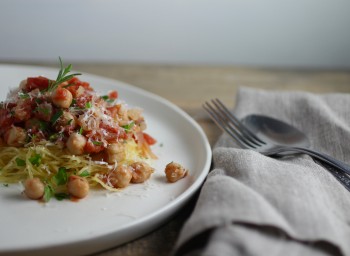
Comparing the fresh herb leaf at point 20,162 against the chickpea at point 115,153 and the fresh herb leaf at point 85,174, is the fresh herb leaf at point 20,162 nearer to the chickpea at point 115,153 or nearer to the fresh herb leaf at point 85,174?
the fresh herb leaf at point 85,174

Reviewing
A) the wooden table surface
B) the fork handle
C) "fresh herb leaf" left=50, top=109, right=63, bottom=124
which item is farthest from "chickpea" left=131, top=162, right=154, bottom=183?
the wooden table surface

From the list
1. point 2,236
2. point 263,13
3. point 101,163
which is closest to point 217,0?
point 263,13

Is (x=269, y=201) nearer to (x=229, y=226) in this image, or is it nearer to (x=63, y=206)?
(x=229, y=226)

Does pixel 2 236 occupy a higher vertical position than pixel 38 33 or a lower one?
higher

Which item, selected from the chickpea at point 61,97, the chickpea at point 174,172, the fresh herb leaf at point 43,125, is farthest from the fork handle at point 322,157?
the fresh herb leaf at point 43,125

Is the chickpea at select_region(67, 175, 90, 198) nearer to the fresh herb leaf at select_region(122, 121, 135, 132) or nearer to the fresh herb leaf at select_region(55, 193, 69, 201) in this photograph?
the fresh herb leaf at select_region(55, 193, 69, 201)

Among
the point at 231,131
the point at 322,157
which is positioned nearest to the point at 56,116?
the point at 231,131

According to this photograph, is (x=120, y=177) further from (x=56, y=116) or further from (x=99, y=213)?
(x=56, y=116)
